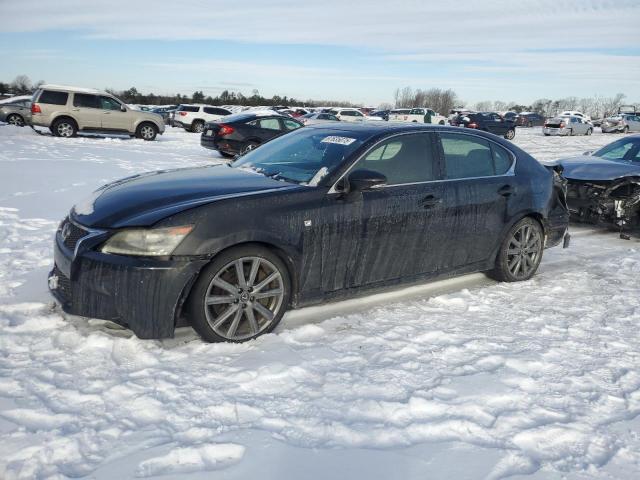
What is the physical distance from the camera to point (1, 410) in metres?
2.90

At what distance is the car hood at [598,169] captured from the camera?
25.3ft

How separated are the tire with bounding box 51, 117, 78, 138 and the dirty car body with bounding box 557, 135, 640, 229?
15809 mm

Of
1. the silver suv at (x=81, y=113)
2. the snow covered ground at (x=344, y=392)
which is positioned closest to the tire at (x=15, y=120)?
the silver suv at (x=81, y=113)

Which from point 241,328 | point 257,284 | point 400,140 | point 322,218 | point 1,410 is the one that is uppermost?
point 400,140

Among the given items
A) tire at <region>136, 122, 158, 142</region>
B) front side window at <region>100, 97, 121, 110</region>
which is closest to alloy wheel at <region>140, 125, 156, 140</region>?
tire at <region>136, 122, 158, 142</region>

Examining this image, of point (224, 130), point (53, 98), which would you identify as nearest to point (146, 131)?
point (53, 98)

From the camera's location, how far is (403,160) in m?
4.65

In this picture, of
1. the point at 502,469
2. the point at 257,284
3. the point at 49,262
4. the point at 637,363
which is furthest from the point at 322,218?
the point at 49,262

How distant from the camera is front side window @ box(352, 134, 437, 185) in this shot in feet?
14.6

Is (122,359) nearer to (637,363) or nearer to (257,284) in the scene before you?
(257,284)

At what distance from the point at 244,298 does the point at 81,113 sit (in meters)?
17.0

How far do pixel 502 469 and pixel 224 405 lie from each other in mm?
1440

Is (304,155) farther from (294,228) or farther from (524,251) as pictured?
(524,251)

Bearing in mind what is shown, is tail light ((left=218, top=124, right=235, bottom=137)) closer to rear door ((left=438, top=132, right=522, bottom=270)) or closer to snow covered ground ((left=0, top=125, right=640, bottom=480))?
snow covered ground ((left=0, top=125, right=640, bottom=480))
